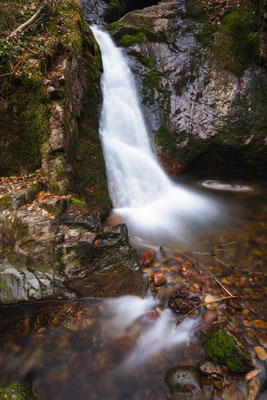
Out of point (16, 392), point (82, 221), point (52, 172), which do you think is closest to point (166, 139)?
point (52, 172)

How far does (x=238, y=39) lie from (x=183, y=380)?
8.40 m

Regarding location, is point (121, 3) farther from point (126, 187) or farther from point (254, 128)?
point (126, 187)

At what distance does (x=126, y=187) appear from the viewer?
511 cm

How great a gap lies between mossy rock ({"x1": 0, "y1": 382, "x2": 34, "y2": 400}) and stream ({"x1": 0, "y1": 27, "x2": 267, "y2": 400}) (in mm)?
91

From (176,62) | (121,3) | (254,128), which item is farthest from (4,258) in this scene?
(121,3)

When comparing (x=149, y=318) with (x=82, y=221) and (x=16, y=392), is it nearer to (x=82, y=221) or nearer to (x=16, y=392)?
(x=16, y=392)

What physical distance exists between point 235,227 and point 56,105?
4.29m

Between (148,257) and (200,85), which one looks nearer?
(148,257)

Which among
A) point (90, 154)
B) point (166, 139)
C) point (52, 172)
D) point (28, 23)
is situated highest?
point (28, 23)

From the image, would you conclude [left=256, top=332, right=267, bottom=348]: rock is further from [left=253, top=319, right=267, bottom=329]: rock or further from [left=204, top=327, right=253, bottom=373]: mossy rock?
[left=204, top=327, right=253, bottom=373]: mossy rock

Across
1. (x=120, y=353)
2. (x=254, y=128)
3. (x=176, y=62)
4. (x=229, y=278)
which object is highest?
(x=176, y=62)

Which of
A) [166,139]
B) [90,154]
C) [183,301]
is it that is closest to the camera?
[183,301]

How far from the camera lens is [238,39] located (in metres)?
6.09

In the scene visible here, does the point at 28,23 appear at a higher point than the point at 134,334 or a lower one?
higher
